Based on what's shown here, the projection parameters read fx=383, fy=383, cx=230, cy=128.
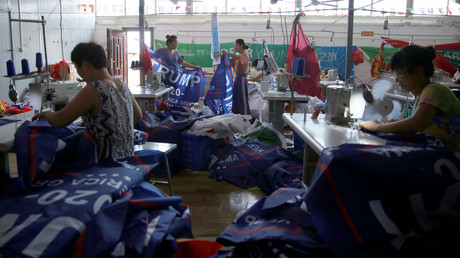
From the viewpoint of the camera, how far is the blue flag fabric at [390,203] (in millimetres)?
1052

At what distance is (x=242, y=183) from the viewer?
3.17m

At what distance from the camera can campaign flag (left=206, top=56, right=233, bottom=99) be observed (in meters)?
4.71

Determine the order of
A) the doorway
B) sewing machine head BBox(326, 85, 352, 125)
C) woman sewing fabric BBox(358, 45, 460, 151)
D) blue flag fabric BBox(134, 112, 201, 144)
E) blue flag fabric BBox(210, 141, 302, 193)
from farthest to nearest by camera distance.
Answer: the doorway → blue flag fabric BBox(134, 112, 201, 144) → blue flag fabric BBox(210, 141, 302, 193) → sewing machine head BBox(326, 85, 352, 125) → woman sewing fabric BBox(358, 45, 460, 151)

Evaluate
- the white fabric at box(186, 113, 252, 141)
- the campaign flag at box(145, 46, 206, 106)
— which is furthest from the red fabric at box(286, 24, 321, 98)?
the campaign flag at box(145, 46, 206, 106)

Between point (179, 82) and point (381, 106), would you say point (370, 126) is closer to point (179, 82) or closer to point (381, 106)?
point (381, 106)

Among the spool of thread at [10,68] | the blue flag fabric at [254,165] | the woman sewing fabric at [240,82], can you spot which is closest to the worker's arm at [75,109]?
the spool of thread at [10,68]

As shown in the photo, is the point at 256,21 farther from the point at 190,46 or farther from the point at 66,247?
the point at 66,247

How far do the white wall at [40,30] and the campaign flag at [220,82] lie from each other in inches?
128

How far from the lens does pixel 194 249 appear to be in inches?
56.2

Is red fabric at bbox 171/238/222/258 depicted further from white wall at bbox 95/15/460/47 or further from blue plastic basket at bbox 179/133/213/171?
white wall at bbox 95/15/460/47

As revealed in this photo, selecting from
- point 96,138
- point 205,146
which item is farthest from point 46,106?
point 205,146

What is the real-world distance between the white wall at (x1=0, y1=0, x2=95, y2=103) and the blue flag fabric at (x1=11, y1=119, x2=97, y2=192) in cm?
484

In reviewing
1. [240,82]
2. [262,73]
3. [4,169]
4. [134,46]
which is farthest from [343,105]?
[134,46]

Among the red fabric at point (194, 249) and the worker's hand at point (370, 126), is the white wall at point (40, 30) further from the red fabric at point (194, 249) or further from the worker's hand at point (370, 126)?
the worker's hand at point (370, 126)
